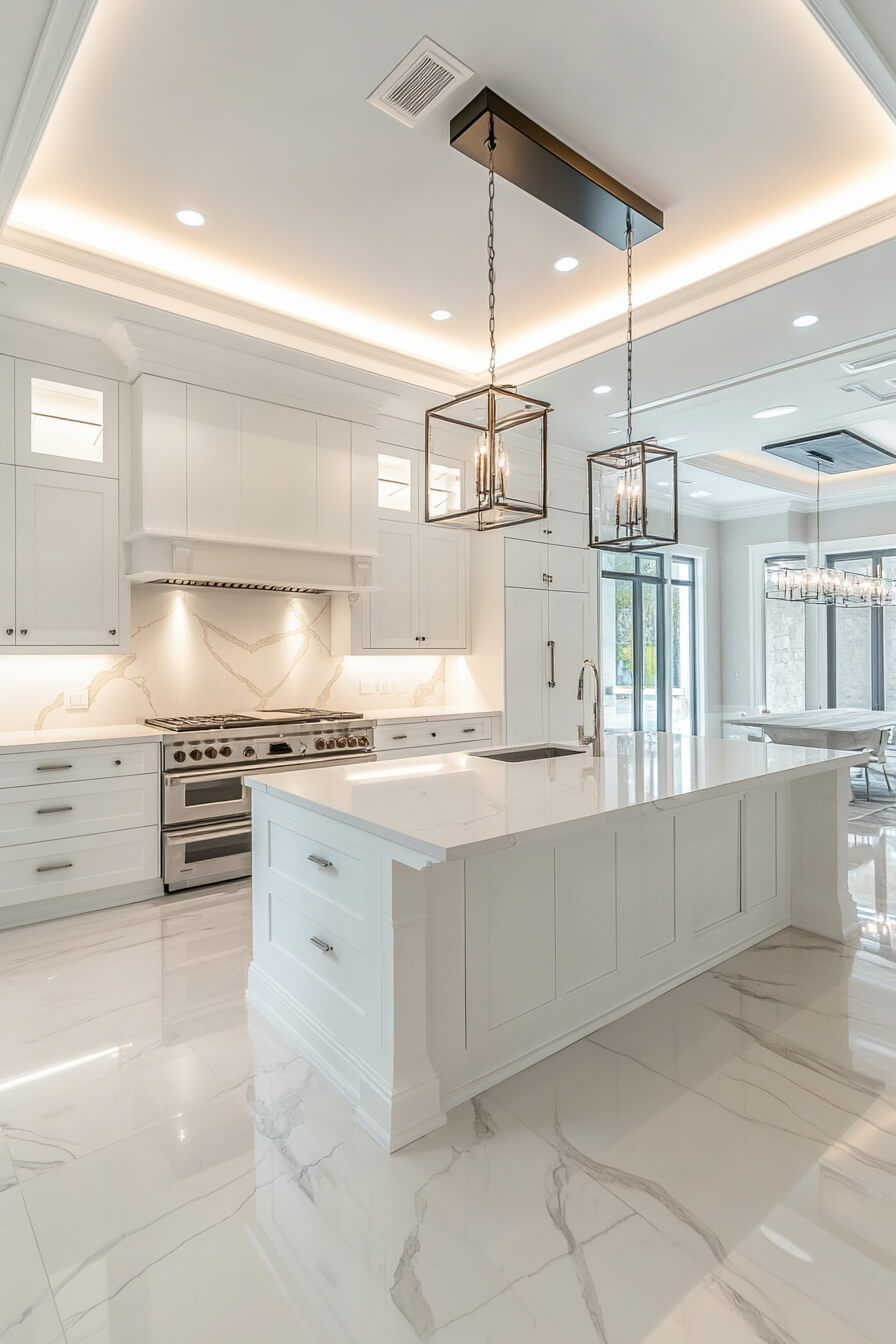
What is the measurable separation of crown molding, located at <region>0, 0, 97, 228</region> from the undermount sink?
104 inches

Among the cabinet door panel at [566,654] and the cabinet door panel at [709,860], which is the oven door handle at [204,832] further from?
the cabinet door panel at [566,654]

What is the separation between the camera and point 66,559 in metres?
3.75

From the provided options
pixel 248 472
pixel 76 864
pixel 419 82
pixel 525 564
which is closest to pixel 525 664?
pixel 525 564

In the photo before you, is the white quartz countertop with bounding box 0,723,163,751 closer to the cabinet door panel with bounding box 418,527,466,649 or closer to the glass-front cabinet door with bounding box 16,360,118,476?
the glass-front cabinet door with bounding box 16,360,118,476

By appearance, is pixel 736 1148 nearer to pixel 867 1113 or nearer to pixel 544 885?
pixel 867 1113

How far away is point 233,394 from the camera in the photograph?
4121 millimetres

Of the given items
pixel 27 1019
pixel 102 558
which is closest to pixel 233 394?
pixel 102 558

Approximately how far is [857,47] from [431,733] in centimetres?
374

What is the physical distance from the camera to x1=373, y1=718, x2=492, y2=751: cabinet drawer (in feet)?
15.3

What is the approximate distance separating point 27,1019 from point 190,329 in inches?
121

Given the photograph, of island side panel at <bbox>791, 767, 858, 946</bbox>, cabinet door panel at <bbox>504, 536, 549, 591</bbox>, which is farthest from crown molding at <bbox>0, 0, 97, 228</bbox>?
island side panel at <bbox>791, 767, 858, 946</bbox>

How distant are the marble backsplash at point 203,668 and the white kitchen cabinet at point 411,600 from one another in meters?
0.26

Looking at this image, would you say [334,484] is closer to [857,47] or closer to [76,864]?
[76,864]

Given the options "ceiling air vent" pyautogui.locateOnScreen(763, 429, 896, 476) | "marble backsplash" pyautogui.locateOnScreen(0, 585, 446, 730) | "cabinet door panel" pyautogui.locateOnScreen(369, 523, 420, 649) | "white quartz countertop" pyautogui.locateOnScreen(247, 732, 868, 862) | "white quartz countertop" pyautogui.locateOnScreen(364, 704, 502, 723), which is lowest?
"white quartz countertop" pyautogui.locateOnScreen(247, 732, 868, 862)
